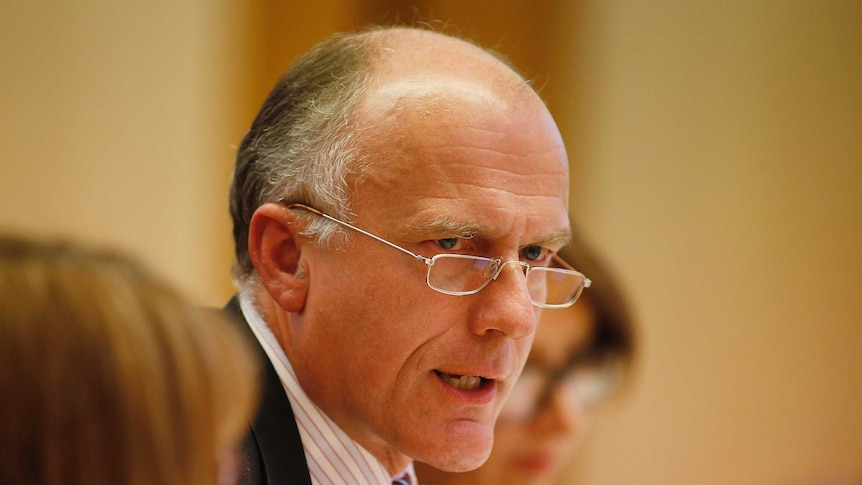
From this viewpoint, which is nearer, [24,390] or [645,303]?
[24,390]

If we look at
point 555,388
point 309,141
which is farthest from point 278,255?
point 555,388

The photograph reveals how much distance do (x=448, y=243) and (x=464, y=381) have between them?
0.29 meters

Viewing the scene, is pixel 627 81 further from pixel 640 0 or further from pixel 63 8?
pixel 63 8

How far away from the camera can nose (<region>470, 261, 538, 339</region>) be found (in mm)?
2111

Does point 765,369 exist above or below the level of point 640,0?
below

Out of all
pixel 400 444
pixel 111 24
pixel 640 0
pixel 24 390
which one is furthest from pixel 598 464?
pixel 24 390

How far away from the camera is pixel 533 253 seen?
226cm

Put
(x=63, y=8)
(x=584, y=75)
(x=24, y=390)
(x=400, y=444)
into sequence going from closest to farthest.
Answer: (x=24, y=390) → (x=400, y=444) → (x=63, y=8) → (x=584, y=75)

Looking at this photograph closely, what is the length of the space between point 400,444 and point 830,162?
13.1 feet

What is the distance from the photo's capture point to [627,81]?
5.50 metres

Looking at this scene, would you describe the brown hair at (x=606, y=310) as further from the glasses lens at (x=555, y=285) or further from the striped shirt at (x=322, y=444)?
the striped shirt at (x=322, y=444)

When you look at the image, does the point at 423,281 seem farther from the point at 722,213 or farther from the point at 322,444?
the point at 722,213

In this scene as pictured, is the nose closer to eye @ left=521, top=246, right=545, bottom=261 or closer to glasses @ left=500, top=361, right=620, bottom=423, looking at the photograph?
eye @ left=521, top=246, right=545, bottom=261

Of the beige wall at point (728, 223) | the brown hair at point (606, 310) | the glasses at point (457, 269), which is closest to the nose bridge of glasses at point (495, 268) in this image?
the glasses at point (457, 269)
